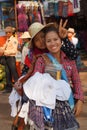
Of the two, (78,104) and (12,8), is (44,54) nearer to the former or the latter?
(78,104)

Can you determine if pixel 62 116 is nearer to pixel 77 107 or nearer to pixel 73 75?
pixel 77 107

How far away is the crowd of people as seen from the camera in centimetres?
354

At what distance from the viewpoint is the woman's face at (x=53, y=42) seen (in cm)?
365

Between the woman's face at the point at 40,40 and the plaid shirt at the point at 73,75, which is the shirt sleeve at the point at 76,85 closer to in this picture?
the plaid shirt at the point at 73,75

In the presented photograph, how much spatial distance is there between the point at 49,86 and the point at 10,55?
5818 millimetres

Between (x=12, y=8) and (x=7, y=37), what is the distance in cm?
82

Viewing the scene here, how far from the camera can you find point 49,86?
357cm

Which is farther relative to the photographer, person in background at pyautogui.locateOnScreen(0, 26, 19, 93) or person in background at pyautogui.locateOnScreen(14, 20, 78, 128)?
person in background at pyautogui.locateOnScreen(0, 26, 19, 93)

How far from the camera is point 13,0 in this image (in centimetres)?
991

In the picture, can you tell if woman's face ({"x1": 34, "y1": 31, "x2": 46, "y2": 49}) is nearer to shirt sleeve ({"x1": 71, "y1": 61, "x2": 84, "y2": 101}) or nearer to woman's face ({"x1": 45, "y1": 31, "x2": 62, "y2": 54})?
woman's face ({"x1": 45, "y1": 31, "x2": 62, "y2": 54})

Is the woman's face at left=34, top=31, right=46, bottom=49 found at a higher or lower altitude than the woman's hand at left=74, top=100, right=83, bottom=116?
higher

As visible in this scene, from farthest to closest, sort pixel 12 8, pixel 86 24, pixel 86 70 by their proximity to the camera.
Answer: pixel 86 24 < pixel 86 70 < pixel 12 8

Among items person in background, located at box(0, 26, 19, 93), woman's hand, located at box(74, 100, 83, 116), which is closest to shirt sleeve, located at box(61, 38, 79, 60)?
woman's hand, located at box(74, 100, 83, 116)

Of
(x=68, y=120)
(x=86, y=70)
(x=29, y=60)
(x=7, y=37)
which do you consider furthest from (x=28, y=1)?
(x=68, y=120)
